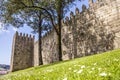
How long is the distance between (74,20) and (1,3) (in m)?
13.2

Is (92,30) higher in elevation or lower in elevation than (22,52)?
higher

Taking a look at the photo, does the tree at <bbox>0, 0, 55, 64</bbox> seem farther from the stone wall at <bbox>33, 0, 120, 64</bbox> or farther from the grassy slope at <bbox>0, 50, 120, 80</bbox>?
the grassy slope at <bbox>0, 50, 120, 80</bbox>

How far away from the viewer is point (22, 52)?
47219 mm

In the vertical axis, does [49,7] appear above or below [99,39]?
above

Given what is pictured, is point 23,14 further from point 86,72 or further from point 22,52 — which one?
point 86,72

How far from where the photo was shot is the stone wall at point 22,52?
45438 millimetres

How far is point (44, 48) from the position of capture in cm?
4338

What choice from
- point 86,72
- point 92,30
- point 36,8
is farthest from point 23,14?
point 86,72

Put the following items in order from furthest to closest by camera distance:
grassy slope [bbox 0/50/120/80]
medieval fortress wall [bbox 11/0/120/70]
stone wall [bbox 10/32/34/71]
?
1. stone wall [bbox 10/32/34/71]
2. medieval fortress wall [bbox 11/0/120/70]
3. grassy slope [bbox 0/50/120/80]

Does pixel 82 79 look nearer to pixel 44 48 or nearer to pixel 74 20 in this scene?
pixel 74 20

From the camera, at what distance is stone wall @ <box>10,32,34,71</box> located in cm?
4544

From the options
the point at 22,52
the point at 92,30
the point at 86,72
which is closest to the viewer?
the point at 86,72

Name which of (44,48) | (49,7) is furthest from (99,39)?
(44,48)

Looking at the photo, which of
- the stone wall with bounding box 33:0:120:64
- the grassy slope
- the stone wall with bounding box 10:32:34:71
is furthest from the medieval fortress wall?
the grassy slope
